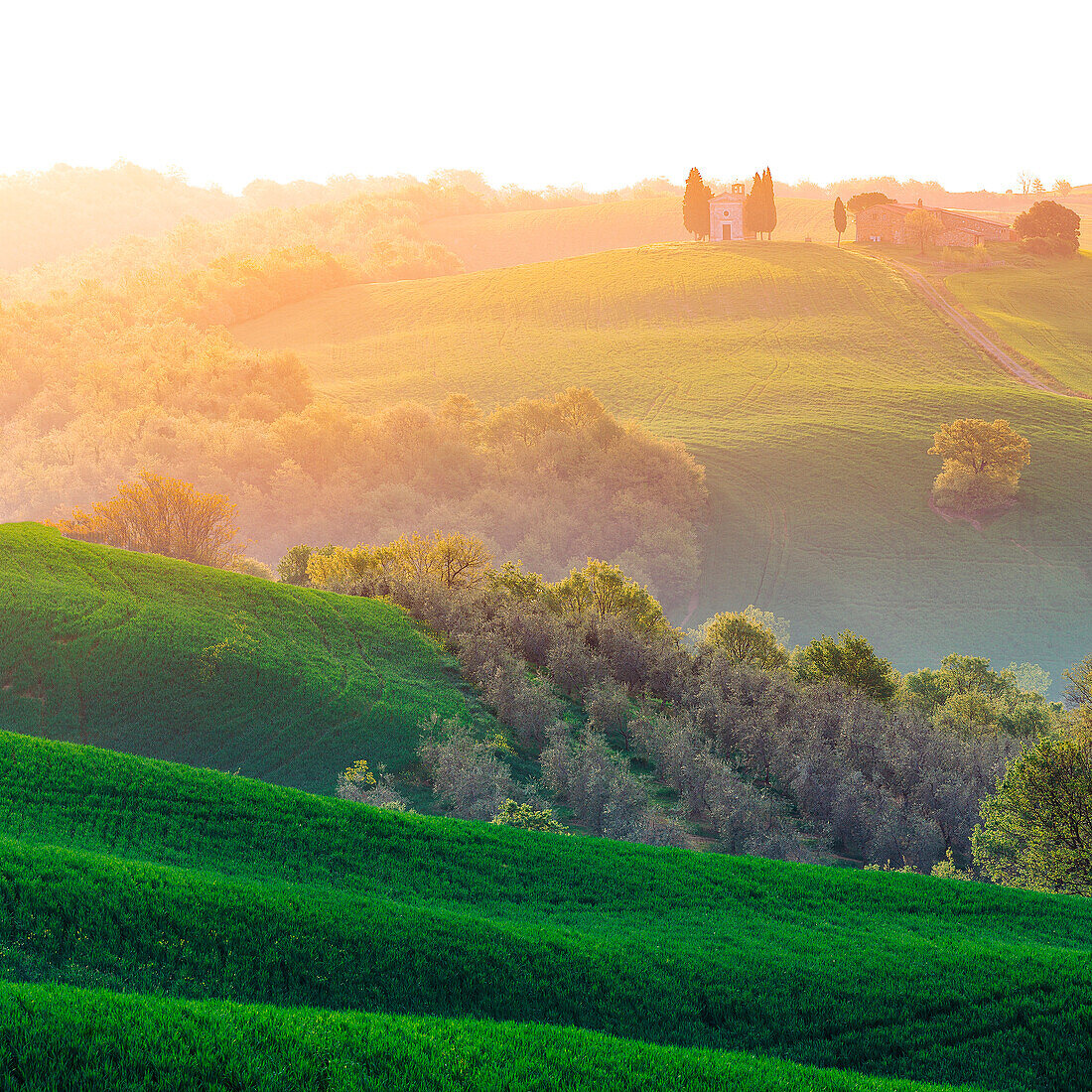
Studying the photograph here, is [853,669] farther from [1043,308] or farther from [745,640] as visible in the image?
[1043,308]

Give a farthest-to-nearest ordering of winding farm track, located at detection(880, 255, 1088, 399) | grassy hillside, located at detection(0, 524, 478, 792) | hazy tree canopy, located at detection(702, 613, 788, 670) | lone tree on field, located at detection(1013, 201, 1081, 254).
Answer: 1. lone tree on field, located at detection(1013, 201, 1081, 254)
2. winding farm track, located at detection(880, 255, 1088, 399)
3. hazy tree canopy, located at detection(702, 613, 788, 670)
4. grassy hillside, located at detection(0, 524, 478, 792)

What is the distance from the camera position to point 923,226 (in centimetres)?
11019

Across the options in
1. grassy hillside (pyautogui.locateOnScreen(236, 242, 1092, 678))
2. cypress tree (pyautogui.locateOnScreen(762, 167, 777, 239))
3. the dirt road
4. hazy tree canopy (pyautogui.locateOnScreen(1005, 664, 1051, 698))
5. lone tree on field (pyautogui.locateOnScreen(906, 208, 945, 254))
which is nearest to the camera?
hazy tree canopy (pyautogui.locateOnScreen(1005, 664, 1051, 698))

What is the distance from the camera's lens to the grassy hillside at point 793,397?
5031 cm

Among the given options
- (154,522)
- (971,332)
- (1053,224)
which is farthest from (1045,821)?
(1053,224)

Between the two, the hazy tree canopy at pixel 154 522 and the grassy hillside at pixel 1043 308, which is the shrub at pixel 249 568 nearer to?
the hazy tree canopy at pixel 154 522

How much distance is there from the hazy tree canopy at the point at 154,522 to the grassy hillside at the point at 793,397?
3080 cm

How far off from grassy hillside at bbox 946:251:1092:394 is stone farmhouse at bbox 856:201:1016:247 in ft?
26.1

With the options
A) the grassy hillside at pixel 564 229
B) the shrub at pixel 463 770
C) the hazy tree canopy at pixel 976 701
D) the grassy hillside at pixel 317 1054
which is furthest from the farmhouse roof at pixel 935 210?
the grassy hillside at pixel 317 1054

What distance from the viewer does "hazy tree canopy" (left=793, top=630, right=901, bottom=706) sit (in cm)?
2998

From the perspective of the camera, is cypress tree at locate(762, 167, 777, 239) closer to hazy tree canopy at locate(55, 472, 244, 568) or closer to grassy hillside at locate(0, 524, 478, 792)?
hazy tree canopy at locate(55, 472, 244, 568)

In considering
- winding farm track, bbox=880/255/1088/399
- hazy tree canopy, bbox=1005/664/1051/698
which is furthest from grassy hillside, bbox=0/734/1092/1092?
winding farm track, bbox=880/255/1088/399

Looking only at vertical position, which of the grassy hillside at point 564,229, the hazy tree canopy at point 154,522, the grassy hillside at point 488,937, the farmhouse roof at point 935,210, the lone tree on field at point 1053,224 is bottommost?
the grassy hillside at point 488,937

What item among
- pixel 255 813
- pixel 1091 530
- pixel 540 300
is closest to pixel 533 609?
pixel 255 813
